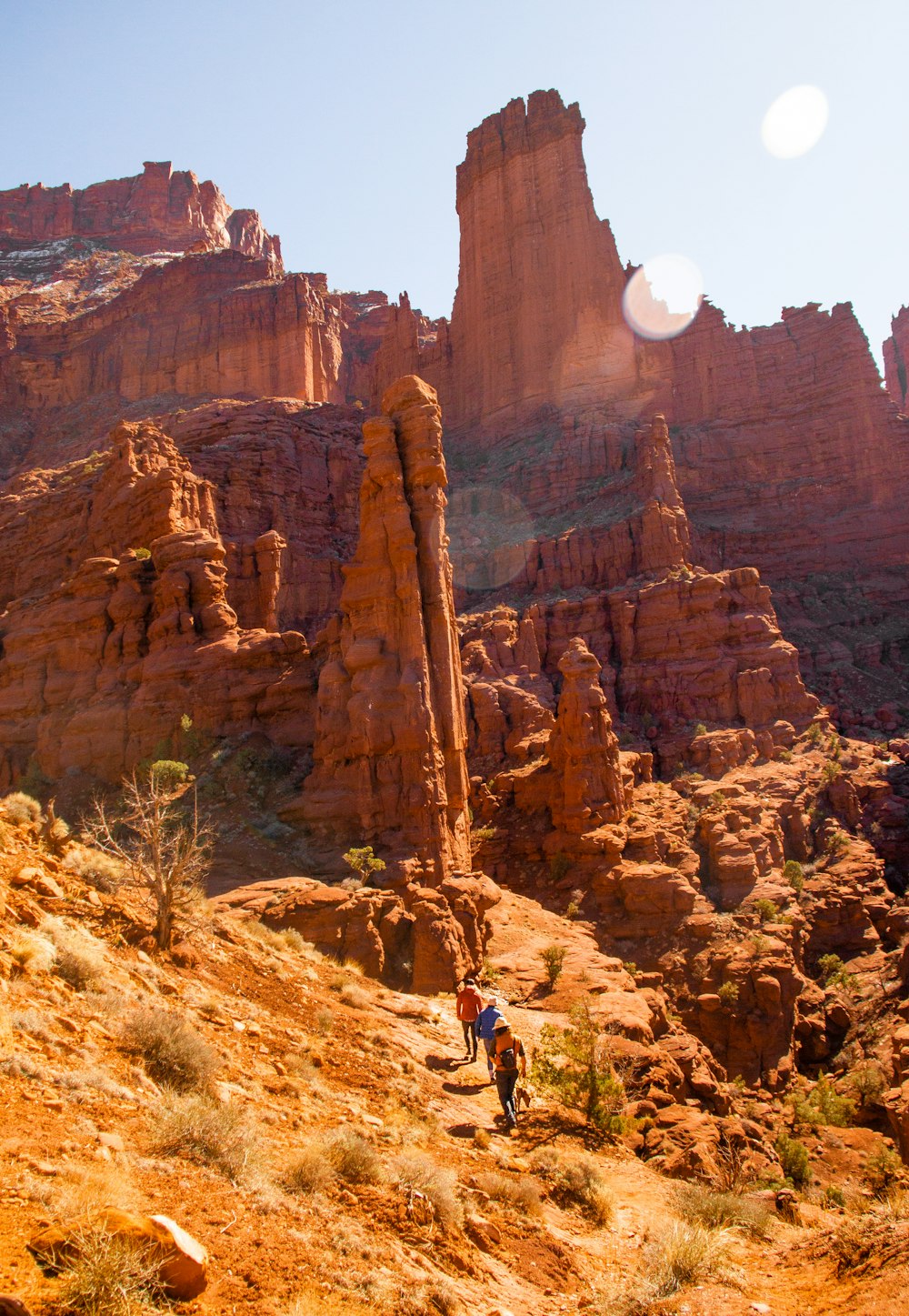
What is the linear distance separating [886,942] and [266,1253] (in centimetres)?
3523

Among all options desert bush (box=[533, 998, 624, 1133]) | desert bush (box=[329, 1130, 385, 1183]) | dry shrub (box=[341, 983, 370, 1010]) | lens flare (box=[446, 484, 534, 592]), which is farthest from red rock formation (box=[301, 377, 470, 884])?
lens flare (box=[446, 484, 534, 592])

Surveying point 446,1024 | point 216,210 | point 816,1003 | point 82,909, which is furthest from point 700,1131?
point 216,210

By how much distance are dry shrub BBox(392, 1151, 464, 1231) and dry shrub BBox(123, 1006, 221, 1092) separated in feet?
7.36

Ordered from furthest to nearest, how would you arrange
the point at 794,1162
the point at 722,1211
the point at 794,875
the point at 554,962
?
the point at 794,875 < the point at 554,962 < the point at 794,1162 < the point at 722,1211

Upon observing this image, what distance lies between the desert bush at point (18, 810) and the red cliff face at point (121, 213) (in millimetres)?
145871

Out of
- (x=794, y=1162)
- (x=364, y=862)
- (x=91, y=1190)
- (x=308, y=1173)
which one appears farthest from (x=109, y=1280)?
(x=364, y=862)

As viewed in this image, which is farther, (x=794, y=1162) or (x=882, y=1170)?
(x=794, y=1162)

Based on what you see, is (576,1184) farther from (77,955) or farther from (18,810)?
(18,810)

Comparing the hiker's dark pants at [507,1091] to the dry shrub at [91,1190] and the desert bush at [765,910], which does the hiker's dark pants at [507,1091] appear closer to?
the dry shrub at [91,1190]

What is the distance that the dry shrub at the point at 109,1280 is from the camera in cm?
553

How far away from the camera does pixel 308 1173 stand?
8.80 meters

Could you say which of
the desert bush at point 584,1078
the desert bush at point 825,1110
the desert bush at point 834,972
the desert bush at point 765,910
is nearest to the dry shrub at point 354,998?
the desert bush at point 584,1078

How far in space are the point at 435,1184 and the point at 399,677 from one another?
61.4ft

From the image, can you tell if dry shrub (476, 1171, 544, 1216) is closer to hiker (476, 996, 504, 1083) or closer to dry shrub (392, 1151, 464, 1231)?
dry shrub (392, 1151, 464, 1231)
